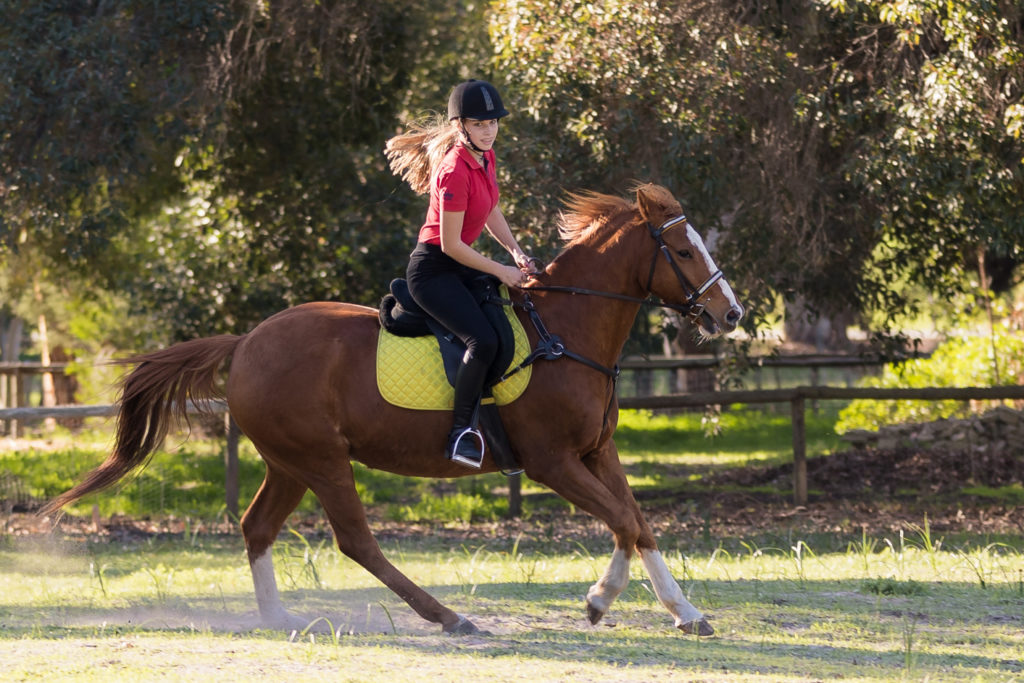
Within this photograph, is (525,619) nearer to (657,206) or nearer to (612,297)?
(612,297)

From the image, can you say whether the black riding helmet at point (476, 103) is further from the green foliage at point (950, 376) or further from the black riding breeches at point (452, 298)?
the green foliage at point (950, 376)

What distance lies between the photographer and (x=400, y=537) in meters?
10.7

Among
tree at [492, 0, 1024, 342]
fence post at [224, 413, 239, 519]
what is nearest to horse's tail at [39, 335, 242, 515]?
tree at [492, 0, 1024, 342]

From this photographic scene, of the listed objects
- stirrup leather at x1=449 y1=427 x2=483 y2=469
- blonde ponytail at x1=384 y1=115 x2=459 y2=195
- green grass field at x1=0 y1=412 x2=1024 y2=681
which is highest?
blonde ponytail at x1=384 y1=115 x2=459 y2=195

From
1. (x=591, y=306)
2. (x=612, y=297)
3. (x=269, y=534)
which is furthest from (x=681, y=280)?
(x=269, y=534)

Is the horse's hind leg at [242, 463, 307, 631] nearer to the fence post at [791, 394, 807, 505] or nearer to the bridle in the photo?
the bridle

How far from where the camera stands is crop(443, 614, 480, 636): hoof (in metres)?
5.57

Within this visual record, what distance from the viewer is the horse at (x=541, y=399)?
18.3 ft

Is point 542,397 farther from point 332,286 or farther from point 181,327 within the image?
point 181,327

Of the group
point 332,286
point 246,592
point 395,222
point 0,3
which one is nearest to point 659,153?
point 395,222

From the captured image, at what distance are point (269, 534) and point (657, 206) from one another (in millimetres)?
2755

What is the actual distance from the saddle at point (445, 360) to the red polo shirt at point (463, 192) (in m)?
0.29

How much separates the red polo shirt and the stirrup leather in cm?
96

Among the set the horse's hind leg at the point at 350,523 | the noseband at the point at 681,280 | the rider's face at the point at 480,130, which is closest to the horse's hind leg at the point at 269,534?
the horse's hind leg at the point at 350,523
